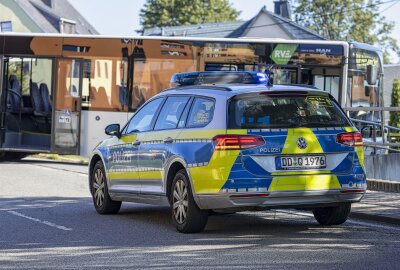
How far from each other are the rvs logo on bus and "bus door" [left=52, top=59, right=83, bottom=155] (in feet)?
16.0

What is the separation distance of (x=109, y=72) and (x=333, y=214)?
1394 centimetres

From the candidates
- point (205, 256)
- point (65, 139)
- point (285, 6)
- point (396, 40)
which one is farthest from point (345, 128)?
point (396, 40)

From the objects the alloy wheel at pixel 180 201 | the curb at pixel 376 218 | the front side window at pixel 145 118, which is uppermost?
the front side window at pixel 145 118

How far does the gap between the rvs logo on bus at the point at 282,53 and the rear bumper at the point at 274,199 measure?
519 inches

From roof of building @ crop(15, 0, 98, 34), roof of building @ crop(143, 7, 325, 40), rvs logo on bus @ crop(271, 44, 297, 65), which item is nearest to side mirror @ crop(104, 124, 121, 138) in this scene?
rvs logo on bus @ crop(271, 44, 297, 65)

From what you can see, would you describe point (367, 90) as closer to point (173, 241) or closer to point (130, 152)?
point (130, 152)

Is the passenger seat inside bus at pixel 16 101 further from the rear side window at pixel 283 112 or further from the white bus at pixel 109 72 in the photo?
the rear side window at pixel 283 112

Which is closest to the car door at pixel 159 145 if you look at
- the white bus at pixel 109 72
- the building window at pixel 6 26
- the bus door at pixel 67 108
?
the white bus at pixel 109 72

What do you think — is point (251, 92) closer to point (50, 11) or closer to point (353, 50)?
point (353, 50)

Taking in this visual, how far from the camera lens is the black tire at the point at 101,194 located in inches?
522

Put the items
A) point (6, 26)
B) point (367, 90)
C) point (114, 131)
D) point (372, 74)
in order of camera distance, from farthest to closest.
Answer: point (6, 26)
point (367, 90)
point (372, 74)
point (114, 131)

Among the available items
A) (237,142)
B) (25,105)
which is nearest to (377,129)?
(237,142)

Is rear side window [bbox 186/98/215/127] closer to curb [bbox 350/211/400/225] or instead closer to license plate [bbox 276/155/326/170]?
license plate [bbox 276/155/326/170]

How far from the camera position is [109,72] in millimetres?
24672
